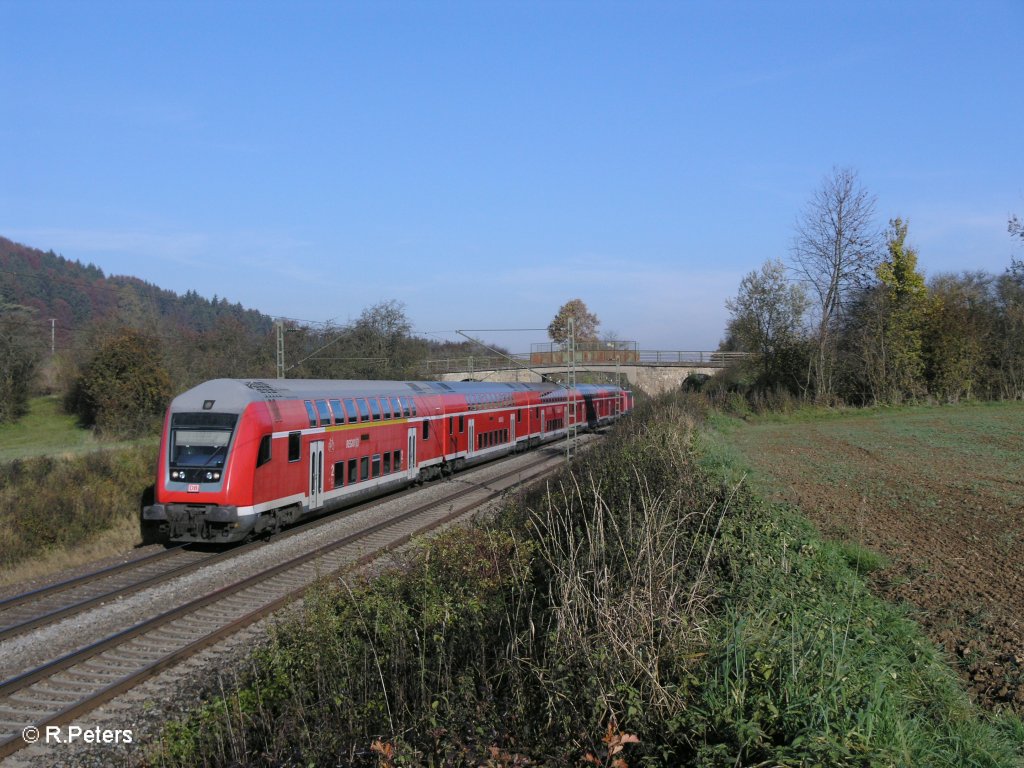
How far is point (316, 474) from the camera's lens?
1688 centimetres

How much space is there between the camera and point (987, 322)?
45.6 meters

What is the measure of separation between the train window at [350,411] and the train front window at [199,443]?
424 centimetres

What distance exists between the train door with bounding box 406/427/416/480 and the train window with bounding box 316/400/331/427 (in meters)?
5.02

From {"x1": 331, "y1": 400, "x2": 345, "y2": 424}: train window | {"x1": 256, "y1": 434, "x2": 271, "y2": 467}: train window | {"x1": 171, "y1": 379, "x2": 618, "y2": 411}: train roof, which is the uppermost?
{"x1": 171, "y1": 379, "x2": 618, "y2": 411}: train roof

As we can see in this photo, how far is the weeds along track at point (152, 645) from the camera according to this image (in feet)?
25.5

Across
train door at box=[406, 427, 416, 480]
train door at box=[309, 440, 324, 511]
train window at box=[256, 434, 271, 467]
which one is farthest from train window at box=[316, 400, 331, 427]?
train door at box=[406, 427, 416, 480]

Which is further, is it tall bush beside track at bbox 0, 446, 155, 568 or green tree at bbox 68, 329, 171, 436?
green tree at bbox 68, 329, 171, 436

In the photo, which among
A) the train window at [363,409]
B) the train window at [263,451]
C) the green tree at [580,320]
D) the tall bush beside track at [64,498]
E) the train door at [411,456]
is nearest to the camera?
the train window at [263,451]

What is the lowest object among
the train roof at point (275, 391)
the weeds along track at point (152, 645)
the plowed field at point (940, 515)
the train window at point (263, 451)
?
the weeds along track at point (152, 645)

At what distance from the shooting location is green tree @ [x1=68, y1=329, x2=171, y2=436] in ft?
126

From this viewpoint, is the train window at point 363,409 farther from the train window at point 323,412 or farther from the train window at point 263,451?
the train window at point 263,451

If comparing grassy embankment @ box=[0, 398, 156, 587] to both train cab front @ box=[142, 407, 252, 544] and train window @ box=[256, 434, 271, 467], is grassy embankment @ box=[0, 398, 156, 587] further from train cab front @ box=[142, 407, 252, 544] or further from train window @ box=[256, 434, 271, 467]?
train window @ box=[256, 434, 271, 467]

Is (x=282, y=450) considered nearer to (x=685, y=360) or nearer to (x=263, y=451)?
(x=263, y=451)

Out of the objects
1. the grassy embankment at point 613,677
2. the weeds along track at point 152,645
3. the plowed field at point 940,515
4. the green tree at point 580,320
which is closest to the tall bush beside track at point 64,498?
the weeds along track at point 152,645
